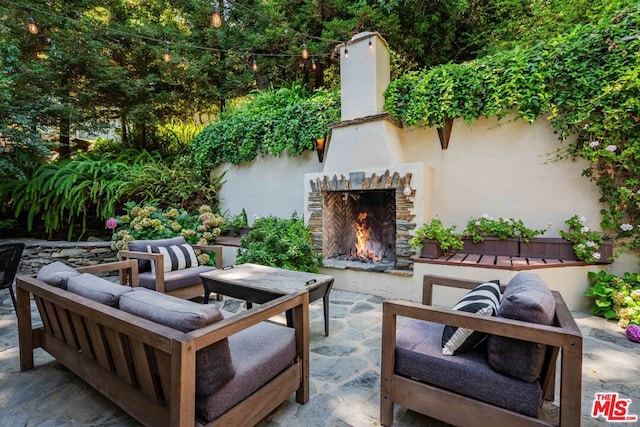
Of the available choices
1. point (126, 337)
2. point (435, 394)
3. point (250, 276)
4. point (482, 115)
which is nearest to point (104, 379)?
point (126, 337)

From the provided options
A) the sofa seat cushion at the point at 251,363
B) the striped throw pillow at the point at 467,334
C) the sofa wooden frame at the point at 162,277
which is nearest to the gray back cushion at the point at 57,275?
the sofa wooden frame at the point at 162,277

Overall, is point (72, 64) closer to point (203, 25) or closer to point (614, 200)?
point (203, 25)

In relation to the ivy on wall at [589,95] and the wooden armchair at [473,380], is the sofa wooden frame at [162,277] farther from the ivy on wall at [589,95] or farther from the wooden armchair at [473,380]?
the ivy on wall at [589,95]

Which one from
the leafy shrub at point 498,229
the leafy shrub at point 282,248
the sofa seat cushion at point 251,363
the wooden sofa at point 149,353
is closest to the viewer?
the wooden sofa at point 149,353

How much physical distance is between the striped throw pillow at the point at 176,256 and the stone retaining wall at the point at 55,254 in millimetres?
1932

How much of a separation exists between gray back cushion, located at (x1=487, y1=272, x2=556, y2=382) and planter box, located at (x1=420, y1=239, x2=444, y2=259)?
2.19 meters

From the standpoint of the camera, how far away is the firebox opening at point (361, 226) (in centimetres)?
453

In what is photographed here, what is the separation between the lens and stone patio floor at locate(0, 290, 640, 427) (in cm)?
170

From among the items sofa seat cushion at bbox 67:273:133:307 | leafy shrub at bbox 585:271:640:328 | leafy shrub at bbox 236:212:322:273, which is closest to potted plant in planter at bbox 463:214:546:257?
leafy shrub at bbox 585:271:640:328

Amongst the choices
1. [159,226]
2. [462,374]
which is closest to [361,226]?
[159,226]

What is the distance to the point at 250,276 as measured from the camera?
114 inches

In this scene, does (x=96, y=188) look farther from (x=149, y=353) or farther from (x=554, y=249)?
(x=554, y=249)

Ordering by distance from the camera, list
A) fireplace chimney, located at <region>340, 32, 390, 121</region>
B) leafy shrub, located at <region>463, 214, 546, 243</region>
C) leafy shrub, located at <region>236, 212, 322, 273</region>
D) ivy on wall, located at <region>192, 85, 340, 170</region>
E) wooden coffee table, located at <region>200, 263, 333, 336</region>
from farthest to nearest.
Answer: ivy on wall, located at <region>192, 85, 340, 170</region>
fireplace chimney, located at <region>340, 32, 390, 121</region>
leafy shrub, located at <region>236, 212, 322, 273</region>
leafy shrub, located at <region>463, 214, 546, 243</region>
wooden coffee table, located at <region>200, 263, 333, 336</region>

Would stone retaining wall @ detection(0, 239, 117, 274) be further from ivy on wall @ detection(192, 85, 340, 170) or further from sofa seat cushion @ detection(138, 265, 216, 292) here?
ivy on wall @ detection(192, 85, 340, 170)
